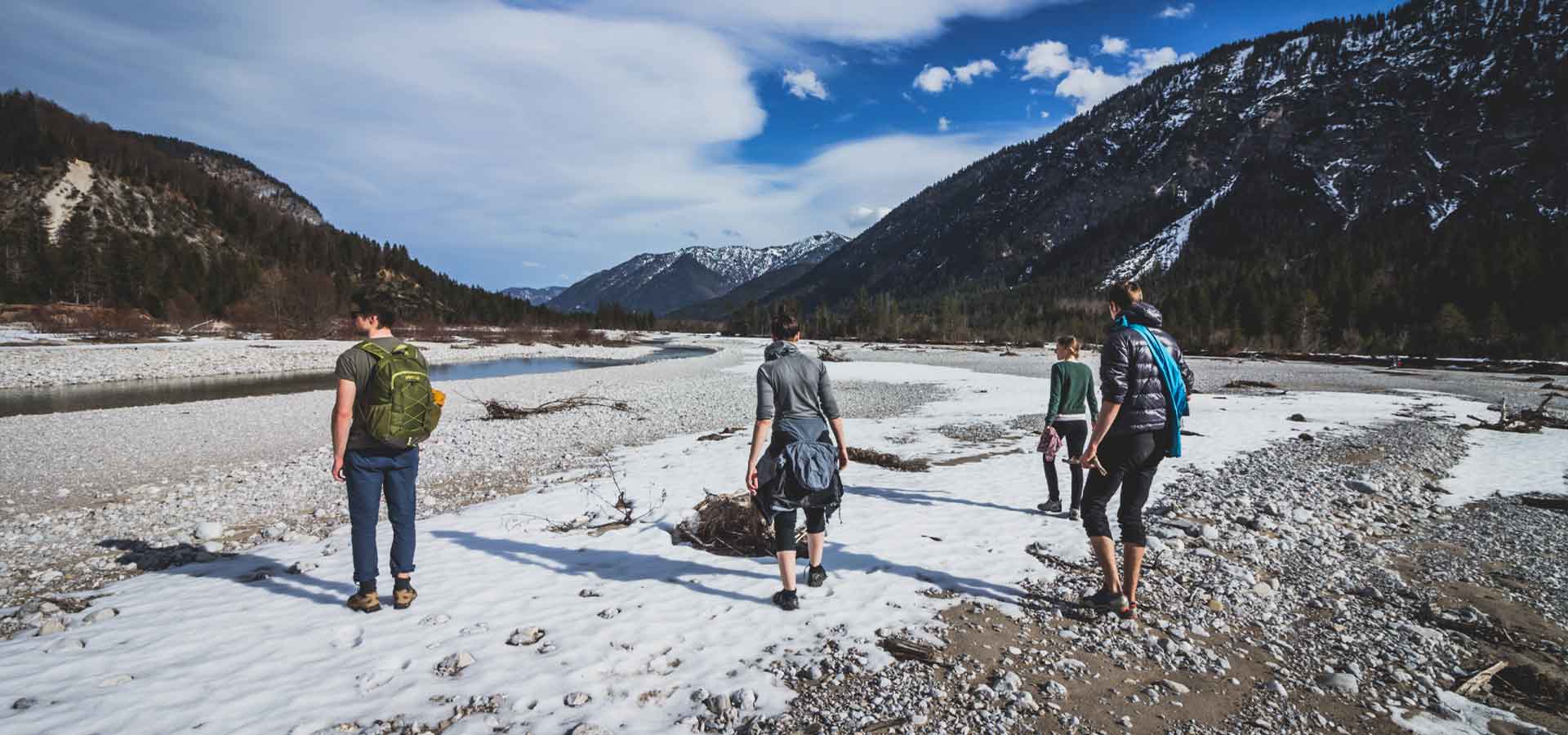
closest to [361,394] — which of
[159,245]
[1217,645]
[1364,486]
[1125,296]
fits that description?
[1125,296]

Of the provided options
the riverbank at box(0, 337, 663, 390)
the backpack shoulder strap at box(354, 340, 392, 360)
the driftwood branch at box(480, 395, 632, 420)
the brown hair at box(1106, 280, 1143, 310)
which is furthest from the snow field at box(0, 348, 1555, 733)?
the riverbank at box(0, 337, 663, 390)

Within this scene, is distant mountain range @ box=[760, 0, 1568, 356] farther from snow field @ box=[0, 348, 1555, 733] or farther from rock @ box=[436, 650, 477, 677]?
rock @ box=[436, 650, 477, 677]

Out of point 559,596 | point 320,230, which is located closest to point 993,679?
point 559,596

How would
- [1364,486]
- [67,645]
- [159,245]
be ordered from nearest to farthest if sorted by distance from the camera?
[67,645] → [1364,486] → [159,245]

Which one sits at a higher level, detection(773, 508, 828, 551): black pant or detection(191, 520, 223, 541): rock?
detection(773, 508, 828, 551): black pant

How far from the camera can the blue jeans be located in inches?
183

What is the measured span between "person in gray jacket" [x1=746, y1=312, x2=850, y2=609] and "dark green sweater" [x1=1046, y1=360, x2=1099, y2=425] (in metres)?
3.95

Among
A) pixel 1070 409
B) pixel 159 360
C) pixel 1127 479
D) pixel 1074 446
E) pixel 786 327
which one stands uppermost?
pixel 786 327

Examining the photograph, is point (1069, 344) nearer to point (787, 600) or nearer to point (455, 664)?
point (787, 600)

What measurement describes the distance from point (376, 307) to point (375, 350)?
442 millimetres

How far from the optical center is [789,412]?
4.76 meters

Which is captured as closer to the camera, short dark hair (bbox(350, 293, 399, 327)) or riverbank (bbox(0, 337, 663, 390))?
short dark hair (bbox(350, 293, 399, 327))

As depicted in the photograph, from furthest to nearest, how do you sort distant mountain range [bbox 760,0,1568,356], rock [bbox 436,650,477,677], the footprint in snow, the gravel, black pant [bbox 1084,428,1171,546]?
distant mountain range [bbox 760,0,1568,356], black pant [bbox 1084,428,1171,546], the footprint in snow, rock [bbox 436,650,477,677], the gravel

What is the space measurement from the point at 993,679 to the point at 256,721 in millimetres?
4493
